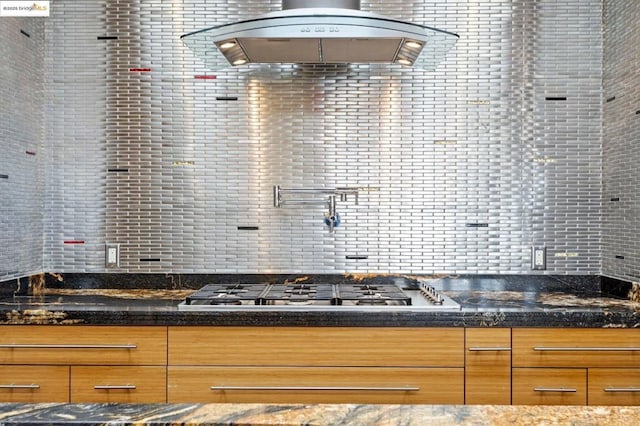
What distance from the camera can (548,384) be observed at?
6.61 ft

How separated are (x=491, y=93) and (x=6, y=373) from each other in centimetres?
243

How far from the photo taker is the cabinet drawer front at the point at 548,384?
2010 millimetres

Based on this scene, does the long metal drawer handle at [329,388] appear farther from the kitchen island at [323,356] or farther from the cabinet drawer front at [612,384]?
the cabinet drawer front at [612,384]

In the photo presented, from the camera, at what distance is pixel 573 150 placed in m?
2.67

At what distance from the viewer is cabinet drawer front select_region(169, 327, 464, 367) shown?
6.64 feet

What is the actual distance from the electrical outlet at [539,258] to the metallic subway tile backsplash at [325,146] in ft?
0.09

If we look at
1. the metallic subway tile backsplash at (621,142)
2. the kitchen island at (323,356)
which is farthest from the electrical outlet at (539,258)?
the kitchen island at (323,356)

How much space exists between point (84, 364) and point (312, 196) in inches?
49.3

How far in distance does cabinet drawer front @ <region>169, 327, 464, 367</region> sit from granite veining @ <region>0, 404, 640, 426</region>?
117 cm

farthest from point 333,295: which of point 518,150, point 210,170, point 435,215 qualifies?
point 518,150

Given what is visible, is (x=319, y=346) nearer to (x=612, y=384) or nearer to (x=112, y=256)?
(x=612, y=384)

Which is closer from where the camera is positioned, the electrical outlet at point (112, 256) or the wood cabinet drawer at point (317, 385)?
the wood cabinet drawer at point (317, 385)

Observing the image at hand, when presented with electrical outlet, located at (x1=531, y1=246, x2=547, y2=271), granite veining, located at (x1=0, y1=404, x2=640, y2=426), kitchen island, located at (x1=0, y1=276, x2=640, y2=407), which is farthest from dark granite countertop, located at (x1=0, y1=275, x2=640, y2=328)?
granite veining, located at (x1=0, y1=404, x2=640, y2=426)

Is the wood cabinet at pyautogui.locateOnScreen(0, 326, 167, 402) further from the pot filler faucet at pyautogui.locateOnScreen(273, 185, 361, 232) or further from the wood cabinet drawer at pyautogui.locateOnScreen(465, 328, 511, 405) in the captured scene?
the wood cabinet drawer at pyautogui.locateOnScreen(465, 328, 511, 405)
